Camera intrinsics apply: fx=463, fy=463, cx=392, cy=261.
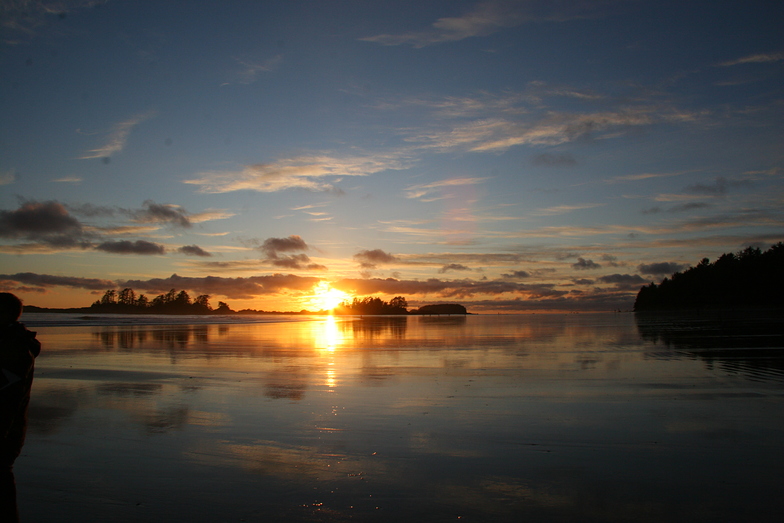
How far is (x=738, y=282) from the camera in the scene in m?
113

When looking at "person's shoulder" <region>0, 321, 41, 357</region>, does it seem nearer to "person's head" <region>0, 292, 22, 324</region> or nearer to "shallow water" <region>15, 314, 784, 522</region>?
"person's head" <region>0, 292, 22, 324</region>

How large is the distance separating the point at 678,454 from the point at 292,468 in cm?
534

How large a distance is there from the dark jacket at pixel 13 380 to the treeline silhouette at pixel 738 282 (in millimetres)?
132009

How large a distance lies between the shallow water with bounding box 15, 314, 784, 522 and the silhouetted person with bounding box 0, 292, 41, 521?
40cm

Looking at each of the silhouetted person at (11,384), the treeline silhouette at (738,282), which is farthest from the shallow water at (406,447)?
the treeline silhouette at (738,282)

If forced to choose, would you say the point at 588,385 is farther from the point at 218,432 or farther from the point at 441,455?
the point at 218,432

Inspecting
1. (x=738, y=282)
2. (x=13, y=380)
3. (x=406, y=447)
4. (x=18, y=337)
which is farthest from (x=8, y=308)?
(x=738, y=282)

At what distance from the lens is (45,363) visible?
16.6 m

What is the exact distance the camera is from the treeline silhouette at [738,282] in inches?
4131

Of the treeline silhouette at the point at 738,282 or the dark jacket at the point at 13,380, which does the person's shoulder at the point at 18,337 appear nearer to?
the dark jacket at the point at 13,380

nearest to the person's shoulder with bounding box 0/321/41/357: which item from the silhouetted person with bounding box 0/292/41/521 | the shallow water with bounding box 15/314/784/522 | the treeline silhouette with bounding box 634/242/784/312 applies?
the silhouetted person with bounding box 0/292/41/521

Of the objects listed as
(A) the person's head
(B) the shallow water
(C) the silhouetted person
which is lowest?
(B) the shallow water

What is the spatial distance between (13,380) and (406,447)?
15.8ft

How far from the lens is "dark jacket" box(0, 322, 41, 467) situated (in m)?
4.45
